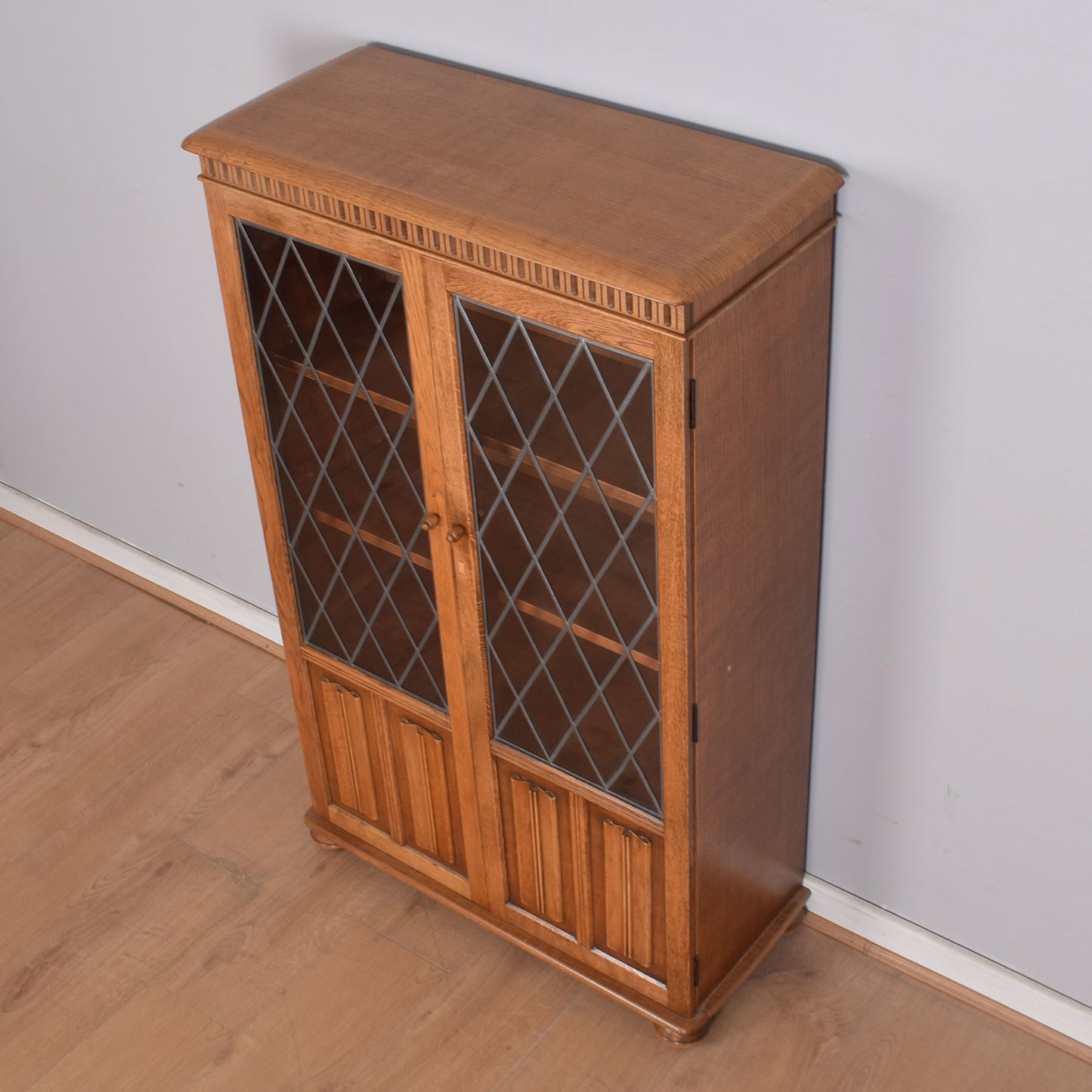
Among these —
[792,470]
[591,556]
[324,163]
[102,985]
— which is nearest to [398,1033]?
[102,985]

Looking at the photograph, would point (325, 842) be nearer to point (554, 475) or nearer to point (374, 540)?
point (374, 540)

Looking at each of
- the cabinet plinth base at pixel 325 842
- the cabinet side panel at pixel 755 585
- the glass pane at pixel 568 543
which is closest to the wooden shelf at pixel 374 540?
the glass pane at pixel 568 543

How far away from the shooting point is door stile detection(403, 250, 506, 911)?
152 centimetres

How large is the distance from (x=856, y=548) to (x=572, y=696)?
39cm

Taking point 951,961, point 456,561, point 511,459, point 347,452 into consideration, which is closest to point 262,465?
point 347,452

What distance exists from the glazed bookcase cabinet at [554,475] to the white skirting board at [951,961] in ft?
0.22

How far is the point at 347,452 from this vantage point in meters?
1.74

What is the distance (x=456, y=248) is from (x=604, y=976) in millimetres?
1065

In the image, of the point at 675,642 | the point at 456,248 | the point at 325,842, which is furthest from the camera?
the point at 325,842

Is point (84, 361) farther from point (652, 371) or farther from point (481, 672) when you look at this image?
point (652, 371)

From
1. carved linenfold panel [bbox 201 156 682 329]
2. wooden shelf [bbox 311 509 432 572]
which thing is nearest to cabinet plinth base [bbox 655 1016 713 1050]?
wooden shelf [bbox 311 509 432 572]

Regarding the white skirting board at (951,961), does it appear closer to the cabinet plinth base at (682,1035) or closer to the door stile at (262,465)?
the cabinet plinth base at (682,1035)

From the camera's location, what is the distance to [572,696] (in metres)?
1.70

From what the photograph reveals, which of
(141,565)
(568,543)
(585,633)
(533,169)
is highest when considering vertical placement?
(533,169)
